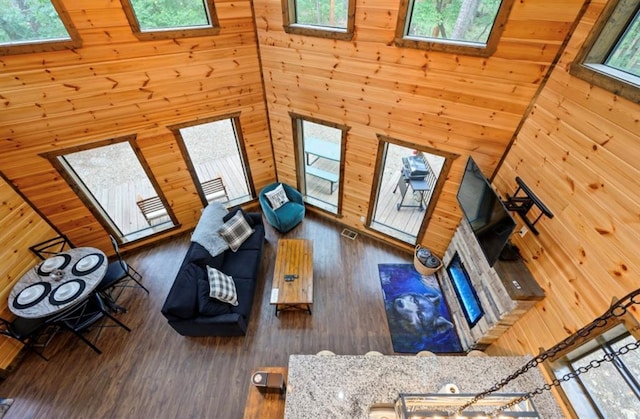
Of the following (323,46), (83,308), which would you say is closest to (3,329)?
(83,308)

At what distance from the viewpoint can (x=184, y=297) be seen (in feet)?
12.7

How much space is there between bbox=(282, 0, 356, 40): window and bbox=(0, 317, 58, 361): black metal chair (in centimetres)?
529

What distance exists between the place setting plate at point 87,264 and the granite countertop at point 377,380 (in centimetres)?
327

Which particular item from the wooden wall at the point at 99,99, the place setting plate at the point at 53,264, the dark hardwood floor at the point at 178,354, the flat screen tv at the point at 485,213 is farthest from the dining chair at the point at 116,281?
the flat screen tv at the point at 485,213

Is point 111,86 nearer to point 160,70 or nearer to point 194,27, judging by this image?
point 160,70

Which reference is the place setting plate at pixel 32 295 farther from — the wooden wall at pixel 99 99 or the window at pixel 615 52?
the window at pixel 615 52

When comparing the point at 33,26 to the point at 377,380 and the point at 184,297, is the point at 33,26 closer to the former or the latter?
the point at 184,297

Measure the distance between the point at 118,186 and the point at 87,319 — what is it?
9.78 feet

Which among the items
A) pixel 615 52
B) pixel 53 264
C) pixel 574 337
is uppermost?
pixel 615 52

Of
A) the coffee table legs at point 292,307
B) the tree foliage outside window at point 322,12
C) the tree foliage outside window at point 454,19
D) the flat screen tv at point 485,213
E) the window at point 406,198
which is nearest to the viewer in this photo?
the flat screen tv at point 485,213

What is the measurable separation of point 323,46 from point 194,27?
75.3 inches

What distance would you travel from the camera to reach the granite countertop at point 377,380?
260cm

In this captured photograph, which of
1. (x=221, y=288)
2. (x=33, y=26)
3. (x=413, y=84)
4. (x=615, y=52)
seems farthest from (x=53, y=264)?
(x=615, y=52)

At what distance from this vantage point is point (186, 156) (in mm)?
5113
